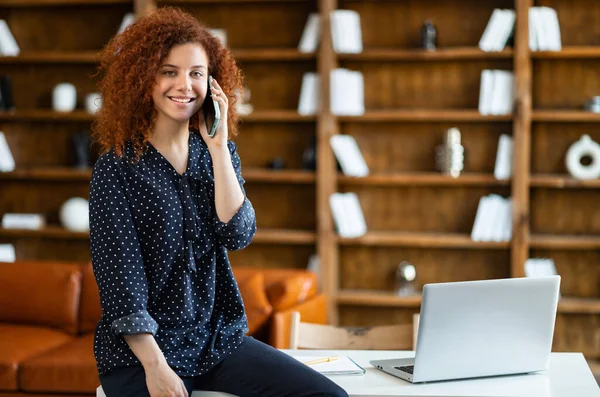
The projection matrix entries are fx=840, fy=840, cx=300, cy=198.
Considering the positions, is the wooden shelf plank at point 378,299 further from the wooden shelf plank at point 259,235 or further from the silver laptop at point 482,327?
the silver laptop at point 482,327

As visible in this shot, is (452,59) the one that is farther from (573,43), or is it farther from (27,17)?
(27,17)

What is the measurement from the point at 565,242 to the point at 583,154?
0.51 metres

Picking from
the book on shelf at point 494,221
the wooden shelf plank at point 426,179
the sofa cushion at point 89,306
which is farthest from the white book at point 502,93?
the sofa cushion at point 89,306

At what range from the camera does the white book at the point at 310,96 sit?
188 inches

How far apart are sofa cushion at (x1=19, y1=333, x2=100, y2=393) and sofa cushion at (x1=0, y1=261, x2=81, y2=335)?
0.46 meters

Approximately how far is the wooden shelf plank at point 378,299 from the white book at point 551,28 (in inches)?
61.6

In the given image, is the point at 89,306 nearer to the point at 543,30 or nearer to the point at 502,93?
the point at 502,93

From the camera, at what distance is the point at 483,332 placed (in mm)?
1866

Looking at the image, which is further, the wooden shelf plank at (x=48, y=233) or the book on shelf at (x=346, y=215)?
the wooden shelf plank at (x=48, y=233)

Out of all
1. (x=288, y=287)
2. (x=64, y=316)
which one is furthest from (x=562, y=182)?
(x=64, y=316)

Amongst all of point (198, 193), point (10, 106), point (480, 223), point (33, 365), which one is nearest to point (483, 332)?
point (198, 193)

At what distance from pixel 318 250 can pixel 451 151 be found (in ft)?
3.08

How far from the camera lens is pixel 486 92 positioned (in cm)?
466

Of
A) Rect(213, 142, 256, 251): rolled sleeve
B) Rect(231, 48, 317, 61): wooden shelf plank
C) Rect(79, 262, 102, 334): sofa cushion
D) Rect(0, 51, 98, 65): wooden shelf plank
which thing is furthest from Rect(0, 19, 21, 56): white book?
Rect(213, 142, 256, 251): rolled sleeve
